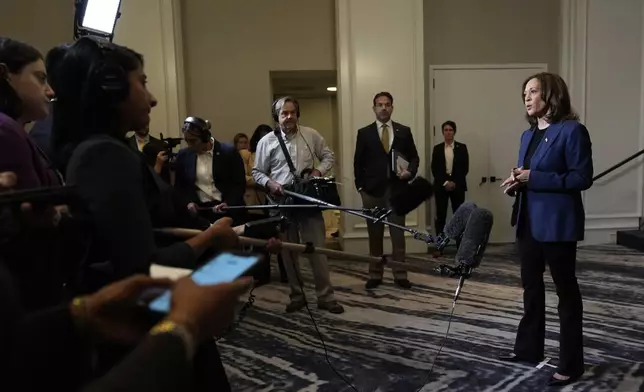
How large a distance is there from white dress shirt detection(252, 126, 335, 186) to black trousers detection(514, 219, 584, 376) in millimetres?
1551

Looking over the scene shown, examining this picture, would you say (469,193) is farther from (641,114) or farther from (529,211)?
(529,211)

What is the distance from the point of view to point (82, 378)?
0.71 meters

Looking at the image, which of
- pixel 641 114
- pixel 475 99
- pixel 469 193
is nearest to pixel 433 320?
pixel 469 193

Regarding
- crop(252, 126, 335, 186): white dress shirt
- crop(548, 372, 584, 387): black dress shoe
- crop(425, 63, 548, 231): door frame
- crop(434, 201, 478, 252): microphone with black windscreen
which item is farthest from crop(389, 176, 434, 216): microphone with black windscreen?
crop(425, 63, 548, 231): door frame

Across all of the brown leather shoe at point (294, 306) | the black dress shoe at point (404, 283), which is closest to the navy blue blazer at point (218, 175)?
the brown leather shoe at point (294, 306)

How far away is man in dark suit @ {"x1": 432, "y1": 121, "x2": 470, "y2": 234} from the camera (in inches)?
231

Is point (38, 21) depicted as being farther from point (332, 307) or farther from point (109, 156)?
point (109, 156)

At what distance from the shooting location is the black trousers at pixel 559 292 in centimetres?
235

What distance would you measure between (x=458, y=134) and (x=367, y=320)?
354 centimetres

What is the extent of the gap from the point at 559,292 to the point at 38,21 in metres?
5.58

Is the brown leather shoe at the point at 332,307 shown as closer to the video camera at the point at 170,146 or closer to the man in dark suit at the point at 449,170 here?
the video camera at the point at 170,146

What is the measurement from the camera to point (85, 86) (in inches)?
40.0

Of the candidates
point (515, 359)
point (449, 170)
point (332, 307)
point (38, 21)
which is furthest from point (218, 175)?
point (38, 21)

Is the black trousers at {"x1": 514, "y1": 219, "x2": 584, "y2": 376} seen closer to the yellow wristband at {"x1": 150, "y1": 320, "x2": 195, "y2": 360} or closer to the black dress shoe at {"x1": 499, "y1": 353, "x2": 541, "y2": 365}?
the black dress shoe at {"x1": 499, "y1": 353, "x2": 541, "y2": 365}
